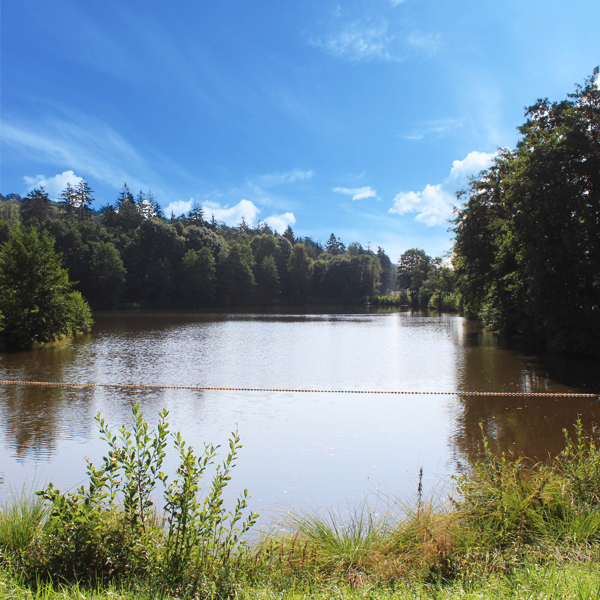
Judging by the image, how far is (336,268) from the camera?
104 metres

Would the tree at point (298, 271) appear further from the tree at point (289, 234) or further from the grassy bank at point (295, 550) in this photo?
the grassy bank at point (295, 550)

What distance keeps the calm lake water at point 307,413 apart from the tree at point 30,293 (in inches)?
74.5

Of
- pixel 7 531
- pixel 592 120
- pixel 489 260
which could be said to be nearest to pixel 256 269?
pixel 489 260

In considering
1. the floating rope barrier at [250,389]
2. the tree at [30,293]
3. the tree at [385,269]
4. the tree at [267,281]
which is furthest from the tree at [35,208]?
the tree at [385,269]

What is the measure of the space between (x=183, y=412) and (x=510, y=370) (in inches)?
435

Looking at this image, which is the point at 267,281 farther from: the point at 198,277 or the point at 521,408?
Result: the point at 521,408

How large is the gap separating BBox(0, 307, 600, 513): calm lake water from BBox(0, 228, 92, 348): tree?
189 centimetres

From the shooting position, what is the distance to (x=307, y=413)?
386 inches

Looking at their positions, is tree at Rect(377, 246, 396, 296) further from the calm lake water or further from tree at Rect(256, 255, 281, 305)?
the calm lake water

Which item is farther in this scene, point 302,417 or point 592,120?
point 592,120

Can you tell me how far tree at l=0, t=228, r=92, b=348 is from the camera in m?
20.5

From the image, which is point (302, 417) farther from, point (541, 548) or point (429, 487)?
point (541, 548)

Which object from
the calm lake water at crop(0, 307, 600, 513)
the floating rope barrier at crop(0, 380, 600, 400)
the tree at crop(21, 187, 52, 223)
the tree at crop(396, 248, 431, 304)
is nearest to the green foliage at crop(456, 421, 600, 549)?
the calm lake water at crop(0, 307, 600, 513)

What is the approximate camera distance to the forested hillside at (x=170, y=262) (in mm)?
62344
